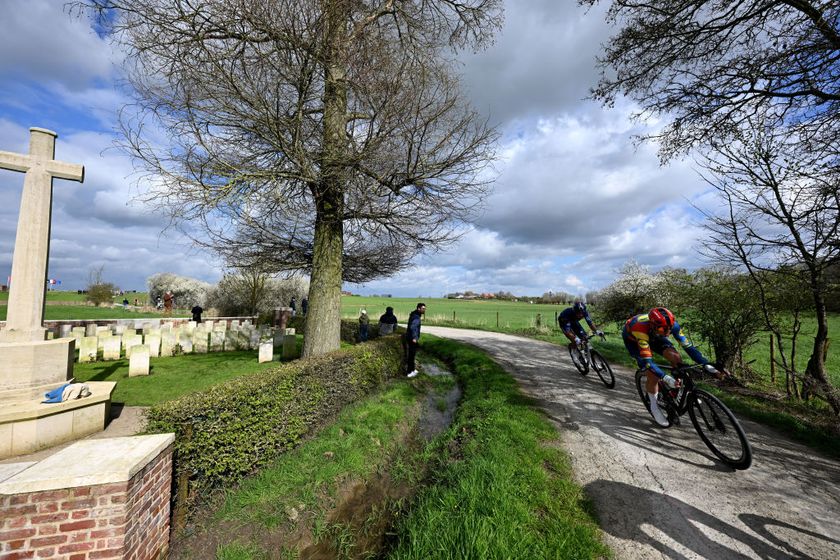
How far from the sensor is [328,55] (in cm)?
557

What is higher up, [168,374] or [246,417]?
[246,417]

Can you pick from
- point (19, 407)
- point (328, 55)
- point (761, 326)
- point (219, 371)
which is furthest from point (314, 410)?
point (761, 326)

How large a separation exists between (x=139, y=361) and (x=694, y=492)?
10850 mm

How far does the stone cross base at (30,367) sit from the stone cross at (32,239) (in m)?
0.34

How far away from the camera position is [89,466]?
107 inches

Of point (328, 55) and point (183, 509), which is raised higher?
point (328, 55)

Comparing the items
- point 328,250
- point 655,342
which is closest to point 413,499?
point 655,342

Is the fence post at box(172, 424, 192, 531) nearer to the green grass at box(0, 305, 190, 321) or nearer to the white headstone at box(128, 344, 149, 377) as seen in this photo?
the white headstone at box(128, 344, 149, 377)

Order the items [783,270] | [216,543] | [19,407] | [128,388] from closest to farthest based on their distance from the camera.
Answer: [216,543] < [19,407] < [783,270] < [128,388]

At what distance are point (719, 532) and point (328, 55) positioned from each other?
25.3ft

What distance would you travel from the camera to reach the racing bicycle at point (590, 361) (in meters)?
7.60

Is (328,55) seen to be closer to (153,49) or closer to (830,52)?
(153,49)

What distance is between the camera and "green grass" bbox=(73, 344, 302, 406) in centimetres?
700

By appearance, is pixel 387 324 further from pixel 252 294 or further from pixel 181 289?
pixel 181 289
